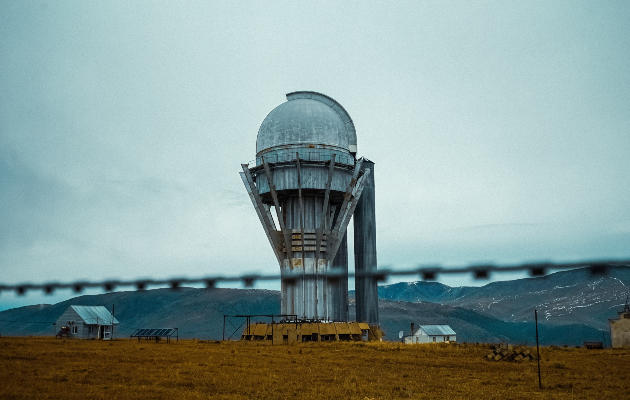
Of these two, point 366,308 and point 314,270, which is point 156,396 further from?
point 366,308

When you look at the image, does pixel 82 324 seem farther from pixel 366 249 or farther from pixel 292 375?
pixel 292 375

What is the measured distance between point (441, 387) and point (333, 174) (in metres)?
36.5

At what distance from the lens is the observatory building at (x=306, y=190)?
181 ft

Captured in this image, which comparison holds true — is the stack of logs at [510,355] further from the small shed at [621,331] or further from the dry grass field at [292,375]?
the small shed at [621,331]

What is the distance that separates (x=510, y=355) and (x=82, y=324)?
52405mm

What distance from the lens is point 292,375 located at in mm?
25391

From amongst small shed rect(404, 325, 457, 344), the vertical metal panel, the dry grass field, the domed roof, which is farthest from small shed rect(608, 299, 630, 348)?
small shed rect(404, 325, 457, 344)

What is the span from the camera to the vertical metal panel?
6531 centimetres

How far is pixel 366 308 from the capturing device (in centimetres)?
6519

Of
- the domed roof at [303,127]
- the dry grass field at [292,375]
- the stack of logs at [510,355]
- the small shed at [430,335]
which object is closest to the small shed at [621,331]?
the dry grass field at [292,375]

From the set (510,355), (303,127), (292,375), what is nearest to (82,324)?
(303,127)

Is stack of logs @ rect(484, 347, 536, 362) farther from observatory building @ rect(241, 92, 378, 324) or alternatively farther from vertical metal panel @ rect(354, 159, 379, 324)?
vertical metal panel @ rect(354, 159, 379, 324)

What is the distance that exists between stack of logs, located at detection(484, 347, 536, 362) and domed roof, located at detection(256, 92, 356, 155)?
2962 centimetres

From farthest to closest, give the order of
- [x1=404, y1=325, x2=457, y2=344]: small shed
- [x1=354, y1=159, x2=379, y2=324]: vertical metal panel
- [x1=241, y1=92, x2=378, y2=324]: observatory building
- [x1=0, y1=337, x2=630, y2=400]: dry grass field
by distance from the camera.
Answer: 1. [x1=404, y1=325, x2=457, y2=344]: small shed
2. [x1=354, y1=159, x2=379, y2=324]: vertical metal panel
3. [x1=241, y1=92, x2=378, y2=324]: observatory building
4. [x1=0, y1=337, x2=630, y2=400]: dry grass field
